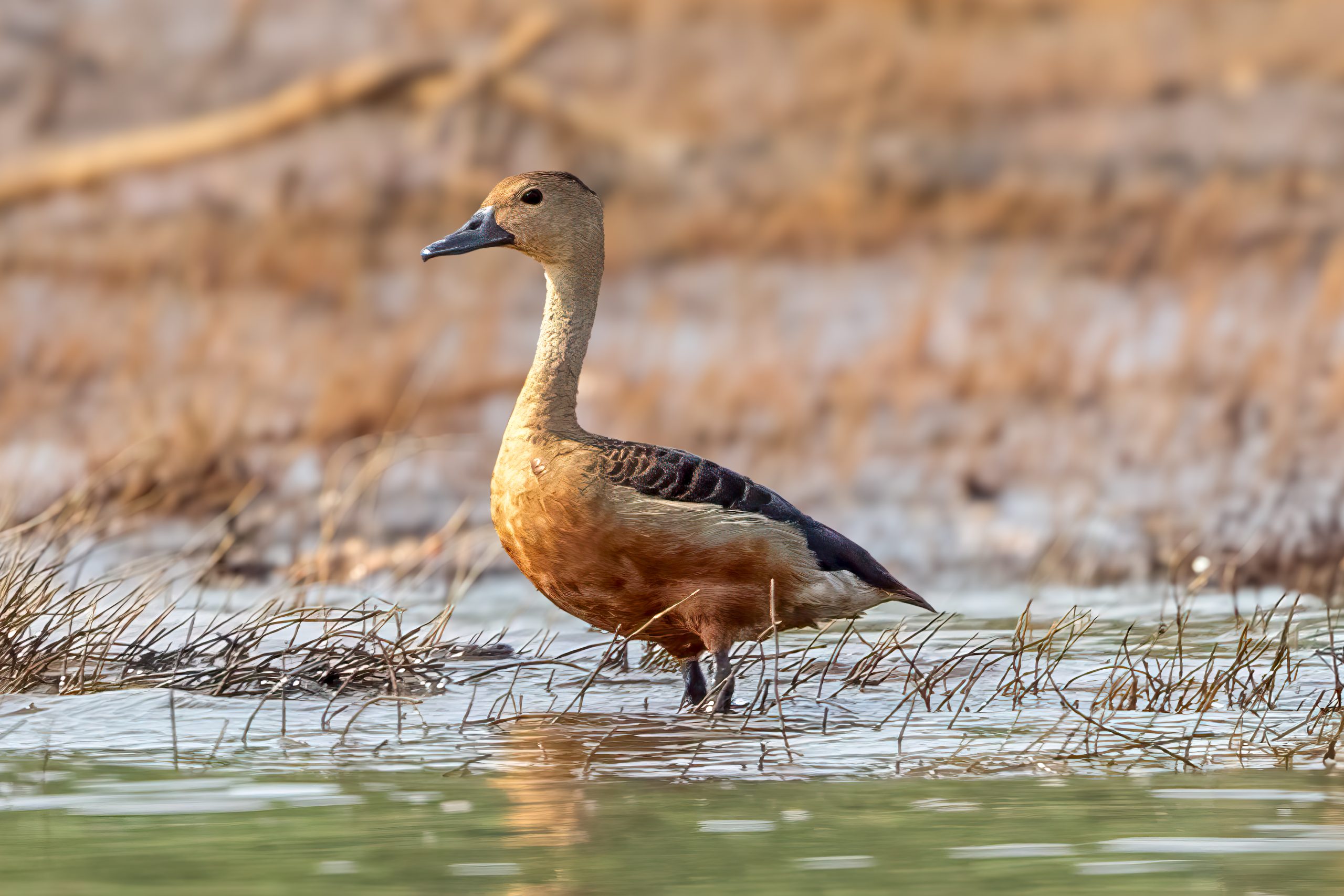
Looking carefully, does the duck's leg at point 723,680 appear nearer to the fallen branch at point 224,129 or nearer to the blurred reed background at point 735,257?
the blurred reed background at point 735,257

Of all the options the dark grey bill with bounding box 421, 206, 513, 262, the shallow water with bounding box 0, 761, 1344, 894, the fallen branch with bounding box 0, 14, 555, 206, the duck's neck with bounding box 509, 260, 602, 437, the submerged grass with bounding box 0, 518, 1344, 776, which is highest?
the fallen branch with bounding box 0, 14, 555, 206

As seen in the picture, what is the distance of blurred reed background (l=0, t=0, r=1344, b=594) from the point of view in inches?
520

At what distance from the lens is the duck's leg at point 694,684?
23.4 feet

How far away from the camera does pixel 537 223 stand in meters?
7.40

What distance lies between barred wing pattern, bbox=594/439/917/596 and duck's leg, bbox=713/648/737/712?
0.43m

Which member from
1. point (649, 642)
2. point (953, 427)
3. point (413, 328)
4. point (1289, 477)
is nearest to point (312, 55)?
point (413, 328)

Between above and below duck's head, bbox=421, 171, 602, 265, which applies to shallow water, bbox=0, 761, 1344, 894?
below

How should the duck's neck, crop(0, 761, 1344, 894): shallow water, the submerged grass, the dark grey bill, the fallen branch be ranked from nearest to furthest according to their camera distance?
crop(0, 761, 1344, 894): shallow water → the submerged grass → the duck's neck → the dark grey bill → the fallen branch

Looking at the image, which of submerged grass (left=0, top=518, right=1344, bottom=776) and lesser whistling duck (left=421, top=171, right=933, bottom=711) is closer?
submerged grass (left=0, top=518, right=1344, bottom=776)

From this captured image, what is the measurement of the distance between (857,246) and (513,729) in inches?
368

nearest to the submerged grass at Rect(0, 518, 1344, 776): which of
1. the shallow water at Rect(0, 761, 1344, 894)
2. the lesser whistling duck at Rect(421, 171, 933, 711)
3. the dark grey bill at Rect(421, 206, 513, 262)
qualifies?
the lesser whistling duck at Rect(421, 171, 933, 711)

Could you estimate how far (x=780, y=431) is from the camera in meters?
13.8

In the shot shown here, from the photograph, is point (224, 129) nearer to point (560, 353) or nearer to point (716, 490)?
point (560, 353)

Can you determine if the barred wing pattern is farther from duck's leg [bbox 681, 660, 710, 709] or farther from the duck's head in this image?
the duck's head
